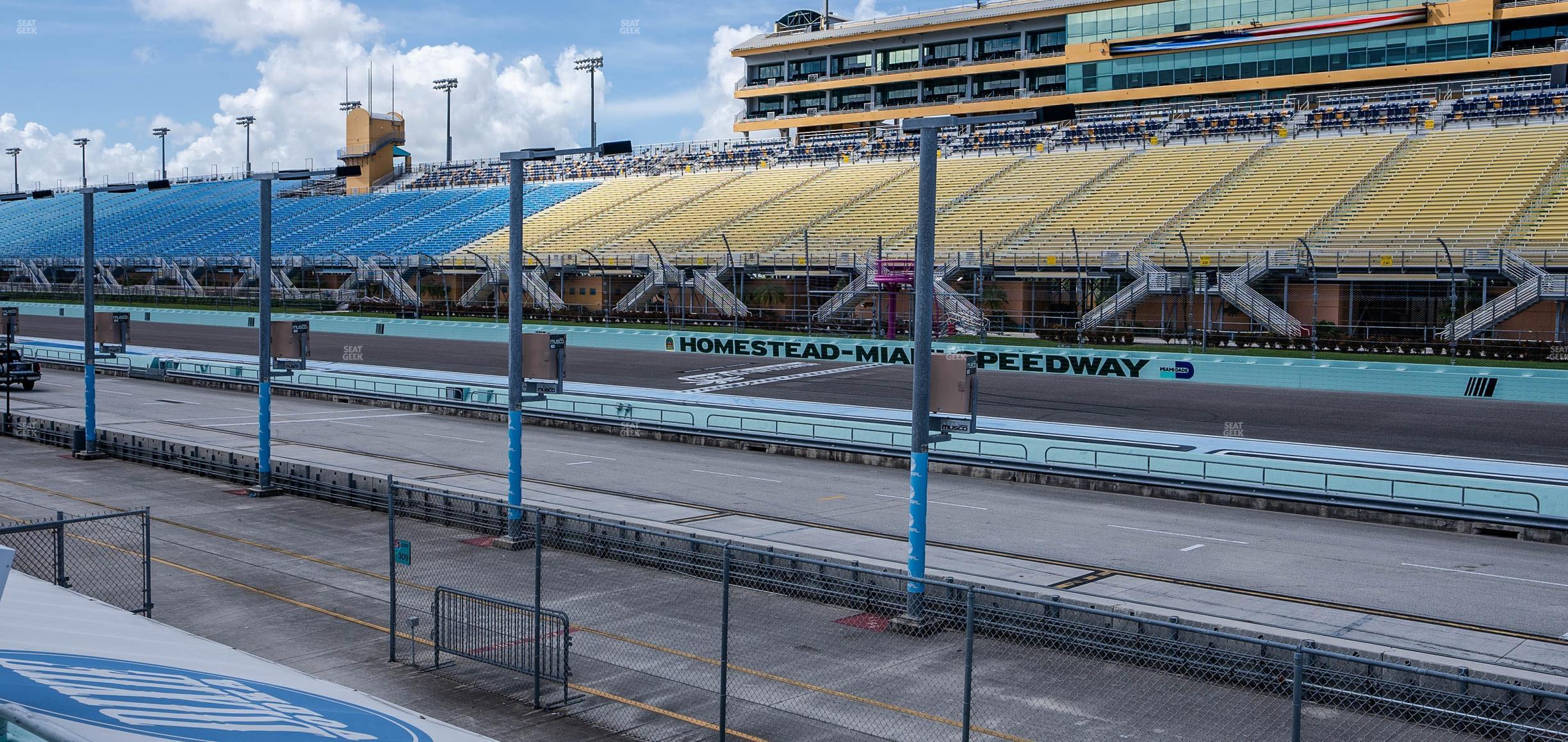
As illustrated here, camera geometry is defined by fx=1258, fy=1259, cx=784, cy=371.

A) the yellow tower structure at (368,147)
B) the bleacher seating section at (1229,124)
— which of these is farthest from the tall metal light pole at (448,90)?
the bleacher seating section at (1229,124)

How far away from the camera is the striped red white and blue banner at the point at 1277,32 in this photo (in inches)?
2798

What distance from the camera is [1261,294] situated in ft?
160

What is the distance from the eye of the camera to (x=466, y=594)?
12.8 metres

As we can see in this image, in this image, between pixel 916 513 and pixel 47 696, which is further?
pixel 916 513

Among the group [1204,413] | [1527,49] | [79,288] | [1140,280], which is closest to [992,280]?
[1140,280]

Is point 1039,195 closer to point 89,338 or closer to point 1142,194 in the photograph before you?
point 1142,194

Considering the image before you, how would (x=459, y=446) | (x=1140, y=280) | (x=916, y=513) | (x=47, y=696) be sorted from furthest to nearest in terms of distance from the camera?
1. (x=1140, y=280)
2. (x=459, y=446)
3. (x=916, y=513)
4. (x=47, y=696)

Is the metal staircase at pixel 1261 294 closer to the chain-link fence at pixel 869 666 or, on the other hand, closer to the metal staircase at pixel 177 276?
the chain-link fence at pixel 869 666

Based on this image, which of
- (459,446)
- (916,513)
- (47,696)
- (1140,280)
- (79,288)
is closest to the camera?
(47,696)

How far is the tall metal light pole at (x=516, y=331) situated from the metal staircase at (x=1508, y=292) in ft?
113

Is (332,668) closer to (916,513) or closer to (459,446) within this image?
(916,513)

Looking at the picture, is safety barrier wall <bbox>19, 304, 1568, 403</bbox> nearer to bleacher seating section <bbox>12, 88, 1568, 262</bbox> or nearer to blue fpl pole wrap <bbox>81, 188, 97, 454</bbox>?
bleacher seating section <bbox>12, 88, 1568, 262</bbox>

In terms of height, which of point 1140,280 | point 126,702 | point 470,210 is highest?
point 470,210

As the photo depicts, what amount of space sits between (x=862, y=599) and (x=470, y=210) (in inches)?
3243
